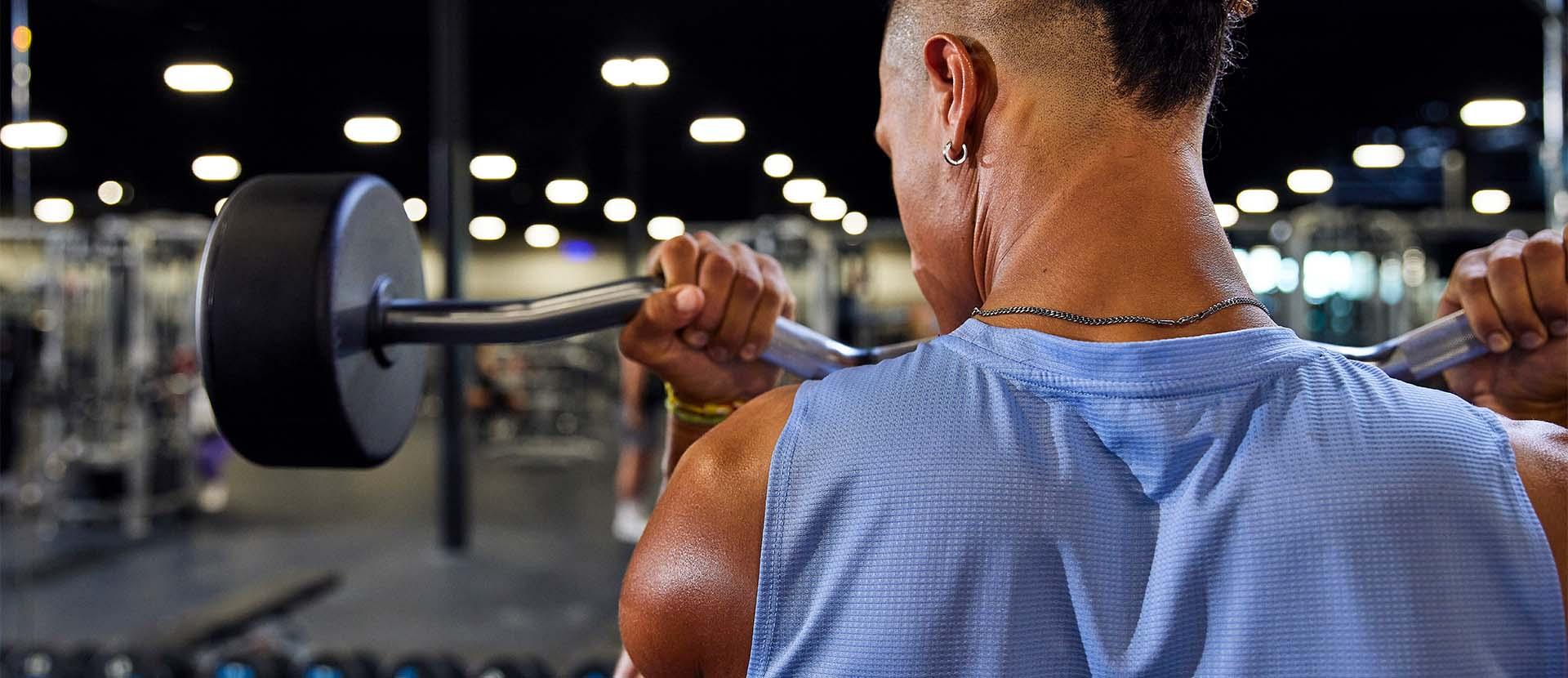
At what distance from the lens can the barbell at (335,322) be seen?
2.03 ft

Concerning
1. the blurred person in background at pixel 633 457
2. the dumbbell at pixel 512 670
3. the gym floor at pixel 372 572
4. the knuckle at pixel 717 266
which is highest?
the knuckle at pixel 717 266

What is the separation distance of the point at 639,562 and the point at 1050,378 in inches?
9.7

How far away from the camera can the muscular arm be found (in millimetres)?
478

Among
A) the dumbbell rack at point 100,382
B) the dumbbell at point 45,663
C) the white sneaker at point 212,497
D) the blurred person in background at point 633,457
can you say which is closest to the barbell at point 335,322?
the dumbbell at point 45,663

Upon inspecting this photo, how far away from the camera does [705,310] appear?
2.49 ft

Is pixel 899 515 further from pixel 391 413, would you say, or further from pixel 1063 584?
pixel 391 413

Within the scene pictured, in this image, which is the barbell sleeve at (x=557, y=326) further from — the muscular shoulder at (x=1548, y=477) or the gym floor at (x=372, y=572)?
the gym floor at (x=372, y=572)

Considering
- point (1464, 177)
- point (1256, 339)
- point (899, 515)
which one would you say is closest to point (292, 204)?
point (899, 515)

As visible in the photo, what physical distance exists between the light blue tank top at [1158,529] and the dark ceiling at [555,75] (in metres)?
3.49

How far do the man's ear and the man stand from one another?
0.04 metres

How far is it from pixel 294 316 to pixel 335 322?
27 millimetres

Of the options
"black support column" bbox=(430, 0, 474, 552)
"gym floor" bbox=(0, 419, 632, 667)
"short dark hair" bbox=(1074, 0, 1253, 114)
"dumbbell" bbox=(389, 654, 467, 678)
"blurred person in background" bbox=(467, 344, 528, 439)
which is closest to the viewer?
"short dark hair" bbox=(1074, 0, 1253, 114)

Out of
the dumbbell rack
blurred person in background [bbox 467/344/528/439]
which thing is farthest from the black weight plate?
blurred person in background [bbox 467/344/528/439]

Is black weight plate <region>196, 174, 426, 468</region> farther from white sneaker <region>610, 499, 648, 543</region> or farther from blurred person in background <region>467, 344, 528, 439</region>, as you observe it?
blurred person in background <region>467, 344, 528, 439</region>
